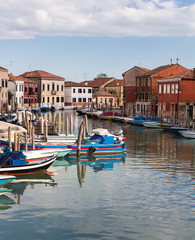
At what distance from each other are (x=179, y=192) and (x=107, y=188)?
344cm

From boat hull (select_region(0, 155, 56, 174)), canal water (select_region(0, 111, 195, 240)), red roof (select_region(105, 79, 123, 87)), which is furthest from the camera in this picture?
red roof (select_region(105, 79, 123, 87))

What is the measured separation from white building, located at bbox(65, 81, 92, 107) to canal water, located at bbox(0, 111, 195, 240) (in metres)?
84.7

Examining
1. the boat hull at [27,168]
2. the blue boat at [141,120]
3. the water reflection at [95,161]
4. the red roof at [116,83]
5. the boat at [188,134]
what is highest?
the red roof at [116,83]

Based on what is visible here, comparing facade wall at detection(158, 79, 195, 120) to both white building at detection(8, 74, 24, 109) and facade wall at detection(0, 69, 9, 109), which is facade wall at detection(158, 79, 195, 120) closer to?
facade wall at detection(0, 69, 9, 109)

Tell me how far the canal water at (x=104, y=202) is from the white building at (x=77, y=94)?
8467 centimetres

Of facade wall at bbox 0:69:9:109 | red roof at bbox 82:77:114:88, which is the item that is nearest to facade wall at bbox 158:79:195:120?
facade wall at bbox 0:69:9:109

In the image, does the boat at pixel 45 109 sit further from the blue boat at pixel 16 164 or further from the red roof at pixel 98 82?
the blue boat at pixel 16 164

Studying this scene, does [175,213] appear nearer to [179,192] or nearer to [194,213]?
[194,213]

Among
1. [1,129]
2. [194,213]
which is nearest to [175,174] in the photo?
[194,213]

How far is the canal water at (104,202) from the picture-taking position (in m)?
15.1

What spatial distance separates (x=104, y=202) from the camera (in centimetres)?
1842

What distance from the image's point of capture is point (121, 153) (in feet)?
106

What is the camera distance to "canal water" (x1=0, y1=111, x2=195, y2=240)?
15.1 m

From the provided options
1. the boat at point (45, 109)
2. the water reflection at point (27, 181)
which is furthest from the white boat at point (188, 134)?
the boat at point (45, 109)
